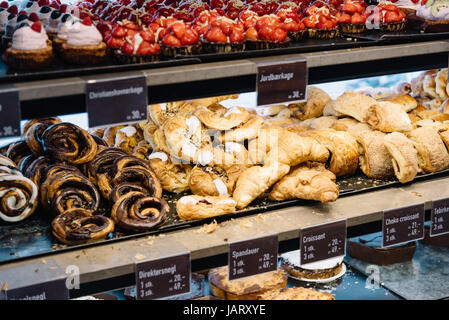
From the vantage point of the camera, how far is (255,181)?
1998 mm

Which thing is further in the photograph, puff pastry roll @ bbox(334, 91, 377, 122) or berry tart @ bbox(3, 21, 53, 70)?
puff pastry roll @ bbox(334, 91, 377, 122)

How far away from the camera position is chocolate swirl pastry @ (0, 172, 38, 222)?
1859mm

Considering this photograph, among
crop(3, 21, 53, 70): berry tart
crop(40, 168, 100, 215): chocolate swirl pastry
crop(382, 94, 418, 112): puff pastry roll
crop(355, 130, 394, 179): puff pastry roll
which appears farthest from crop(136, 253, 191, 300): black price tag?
crop(382, 94, 418, 112): puff pastry roll

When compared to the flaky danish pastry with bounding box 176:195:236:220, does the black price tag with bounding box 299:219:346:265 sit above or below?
below

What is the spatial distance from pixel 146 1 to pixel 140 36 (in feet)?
2.67

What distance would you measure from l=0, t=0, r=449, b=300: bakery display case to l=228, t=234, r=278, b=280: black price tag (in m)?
0.03

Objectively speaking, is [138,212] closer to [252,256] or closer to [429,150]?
[252,256]

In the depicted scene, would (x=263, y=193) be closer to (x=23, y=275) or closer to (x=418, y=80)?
(x=23, y=275)

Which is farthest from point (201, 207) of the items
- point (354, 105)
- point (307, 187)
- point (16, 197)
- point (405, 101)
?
point (405, 101)

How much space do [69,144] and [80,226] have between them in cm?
38

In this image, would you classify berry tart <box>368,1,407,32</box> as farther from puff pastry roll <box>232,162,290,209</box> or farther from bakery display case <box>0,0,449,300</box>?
puff pastry roll <box>232,162,290,209</box>

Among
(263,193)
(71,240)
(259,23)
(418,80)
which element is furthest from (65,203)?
(418,80)

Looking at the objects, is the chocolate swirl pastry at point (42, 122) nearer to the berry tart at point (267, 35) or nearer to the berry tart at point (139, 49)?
the berry tart at point (139, 49)

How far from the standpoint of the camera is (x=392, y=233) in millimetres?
2080
